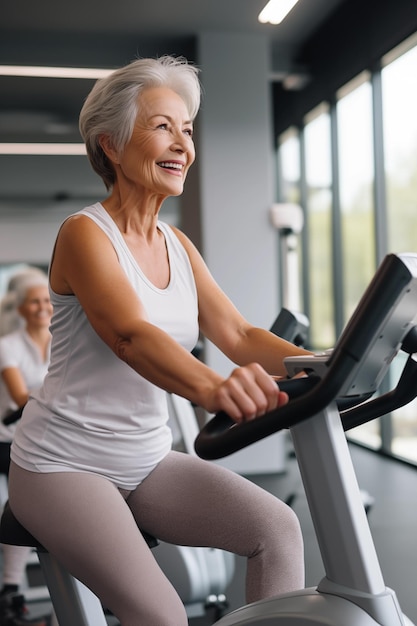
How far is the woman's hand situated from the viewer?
3.05 ft

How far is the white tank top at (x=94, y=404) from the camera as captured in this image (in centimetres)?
129

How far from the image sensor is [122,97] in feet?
4.47

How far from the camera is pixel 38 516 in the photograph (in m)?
1.28

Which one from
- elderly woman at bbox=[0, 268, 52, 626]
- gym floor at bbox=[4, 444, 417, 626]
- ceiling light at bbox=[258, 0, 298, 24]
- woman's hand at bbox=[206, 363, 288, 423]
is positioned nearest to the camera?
woman's hand at bbox=[206, 363, 288, 423]

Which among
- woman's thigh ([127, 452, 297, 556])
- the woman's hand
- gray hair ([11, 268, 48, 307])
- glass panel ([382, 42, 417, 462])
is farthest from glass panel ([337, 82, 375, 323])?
the woman's hand

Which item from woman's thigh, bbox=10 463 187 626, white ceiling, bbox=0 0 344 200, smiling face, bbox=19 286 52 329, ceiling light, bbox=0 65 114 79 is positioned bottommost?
woman's thigh, bbox=10 463 187 626

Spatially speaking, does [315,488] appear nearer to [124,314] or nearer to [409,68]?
[124,314]

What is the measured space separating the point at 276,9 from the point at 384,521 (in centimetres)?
287

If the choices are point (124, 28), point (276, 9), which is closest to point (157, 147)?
point (276, 9)

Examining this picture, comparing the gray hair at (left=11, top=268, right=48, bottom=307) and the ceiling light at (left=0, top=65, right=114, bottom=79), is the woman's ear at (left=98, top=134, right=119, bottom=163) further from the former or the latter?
the ceiling light at (left=0, top=65, right=114, bottom=79)

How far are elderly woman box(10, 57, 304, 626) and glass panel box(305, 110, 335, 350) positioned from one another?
535 centimetres

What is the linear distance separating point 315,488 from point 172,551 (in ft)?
5.93

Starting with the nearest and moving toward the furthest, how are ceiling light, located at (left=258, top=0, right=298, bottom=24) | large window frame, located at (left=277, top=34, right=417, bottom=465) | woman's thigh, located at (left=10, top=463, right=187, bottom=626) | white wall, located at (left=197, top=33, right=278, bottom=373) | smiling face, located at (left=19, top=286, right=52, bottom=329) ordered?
woman's thigh, located at (left=10, top=463, right=187, bottom=626)
smiling face, located at (left=19, top=286, right=52, bottom=329)
ceiling light, located at (left=258, top=0, right=298, bottom=24)
white wall, located at (left=197, top=33, right=278, bottom=373)
large window frame, located at (left=277, top=34, right=417, bottom=465)

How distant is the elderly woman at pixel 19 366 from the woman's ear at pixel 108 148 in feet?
5.37
